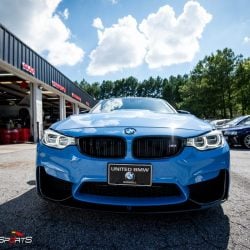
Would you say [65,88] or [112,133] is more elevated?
[65,88]

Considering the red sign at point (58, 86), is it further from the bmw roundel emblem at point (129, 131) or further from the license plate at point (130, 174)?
the license plate at point (130, 174)

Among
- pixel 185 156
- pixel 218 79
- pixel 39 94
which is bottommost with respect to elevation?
pixel 185 156

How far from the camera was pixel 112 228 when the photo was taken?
2.26 m

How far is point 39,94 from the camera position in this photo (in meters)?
17.9

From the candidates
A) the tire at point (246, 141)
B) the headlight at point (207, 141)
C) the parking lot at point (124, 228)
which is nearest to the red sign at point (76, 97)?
the tire at point (246, 141)

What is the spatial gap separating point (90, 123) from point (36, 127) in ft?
50.0

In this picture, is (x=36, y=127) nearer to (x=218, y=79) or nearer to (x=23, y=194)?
(x=23, y=194)

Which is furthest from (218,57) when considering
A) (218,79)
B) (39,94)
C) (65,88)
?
(39,94)

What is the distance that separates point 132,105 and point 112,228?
223 centimetres

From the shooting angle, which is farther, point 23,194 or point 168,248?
point 23,194

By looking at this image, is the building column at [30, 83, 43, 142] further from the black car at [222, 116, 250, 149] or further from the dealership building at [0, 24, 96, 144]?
the black car at [222, 116, 250, 149]

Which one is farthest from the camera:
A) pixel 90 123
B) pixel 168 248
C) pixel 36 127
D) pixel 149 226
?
pixel 36 127

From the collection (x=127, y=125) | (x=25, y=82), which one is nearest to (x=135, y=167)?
(x=127, y=125)

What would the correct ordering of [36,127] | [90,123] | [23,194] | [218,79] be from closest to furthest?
[90,123] < [23,194] < [36,127] < [218,79]
